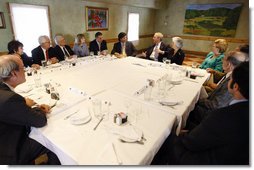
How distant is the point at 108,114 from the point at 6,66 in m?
0.89

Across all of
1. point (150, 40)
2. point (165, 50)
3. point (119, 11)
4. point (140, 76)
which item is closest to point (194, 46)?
point (150, 40)

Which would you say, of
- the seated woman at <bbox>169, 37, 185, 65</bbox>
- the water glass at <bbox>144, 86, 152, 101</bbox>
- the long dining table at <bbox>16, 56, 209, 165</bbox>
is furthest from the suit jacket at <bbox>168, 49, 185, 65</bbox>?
the water glass at <bbox>144, 86, 152, 101</bbox>

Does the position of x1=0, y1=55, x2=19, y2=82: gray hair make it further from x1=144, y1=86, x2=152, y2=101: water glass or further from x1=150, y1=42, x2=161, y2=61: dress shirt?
x1=150, y1=42, x2=161, y2=61: dress shirt

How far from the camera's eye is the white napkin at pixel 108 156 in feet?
3.02

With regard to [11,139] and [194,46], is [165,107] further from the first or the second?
[194,46]

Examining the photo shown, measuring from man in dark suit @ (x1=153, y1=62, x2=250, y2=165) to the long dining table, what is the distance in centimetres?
22

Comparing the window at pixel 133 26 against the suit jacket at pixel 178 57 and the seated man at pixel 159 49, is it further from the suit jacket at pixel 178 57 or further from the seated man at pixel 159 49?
the suit jacket at pixel 178 57

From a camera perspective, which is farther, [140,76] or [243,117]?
[140,76]

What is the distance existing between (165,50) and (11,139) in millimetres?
3434

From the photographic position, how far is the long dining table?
101cm

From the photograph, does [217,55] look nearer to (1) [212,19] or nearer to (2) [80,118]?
(2) [80,118]

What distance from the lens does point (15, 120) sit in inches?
43.9

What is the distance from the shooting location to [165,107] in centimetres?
153

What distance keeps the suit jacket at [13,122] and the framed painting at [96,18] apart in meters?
4.05
